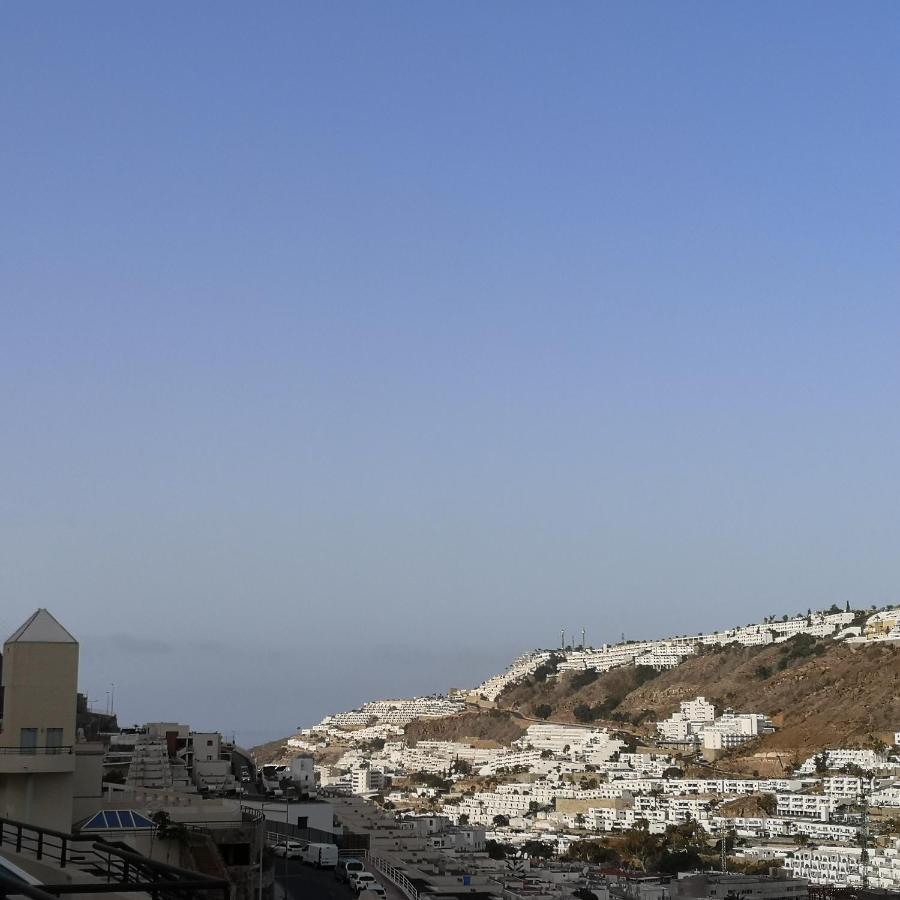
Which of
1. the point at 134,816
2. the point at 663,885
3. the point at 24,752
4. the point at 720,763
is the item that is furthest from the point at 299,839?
the point at 720,763

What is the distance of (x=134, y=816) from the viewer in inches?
771

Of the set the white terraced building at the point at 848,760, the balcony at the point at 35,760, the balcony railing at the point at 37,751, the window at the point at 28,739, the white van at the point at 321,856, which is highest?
the white terraced building at the point at 848,760

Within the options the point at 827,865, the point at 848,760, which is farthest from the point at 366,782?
the point at 827,865

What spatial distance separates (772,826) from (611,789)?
88.5 ft

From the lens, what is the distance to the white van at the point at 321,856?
1234 inches

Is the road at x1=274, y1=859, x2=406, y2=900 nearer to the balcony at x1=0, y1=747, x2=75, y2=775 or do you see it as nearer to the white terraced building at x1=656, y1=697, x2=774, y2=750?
the balcony at x1=0, y1=747, x2=75, y2=775

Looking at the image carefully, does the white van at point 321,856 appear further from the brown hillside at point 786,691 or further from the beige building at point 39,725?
the brown hillside at point 786,691

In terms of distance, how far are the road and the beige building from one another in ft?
23.8

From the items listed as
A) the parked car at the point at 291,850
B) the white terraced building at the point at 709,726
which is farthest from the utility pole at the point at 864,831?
the parked car at the point at 291,850

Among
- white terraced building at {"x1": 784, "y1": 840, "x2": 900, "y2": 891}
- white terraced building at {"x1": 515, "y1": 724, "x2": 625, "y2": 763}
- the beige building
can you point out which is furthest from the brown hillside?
the beige building

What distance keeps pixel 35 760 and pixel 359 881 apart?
11.9m

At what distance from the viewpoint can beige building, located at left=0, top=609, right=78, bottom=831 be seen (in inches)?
679

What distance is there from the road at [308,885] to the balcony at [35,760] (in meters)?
7.35

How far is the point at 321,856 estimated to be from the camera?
3161cm
